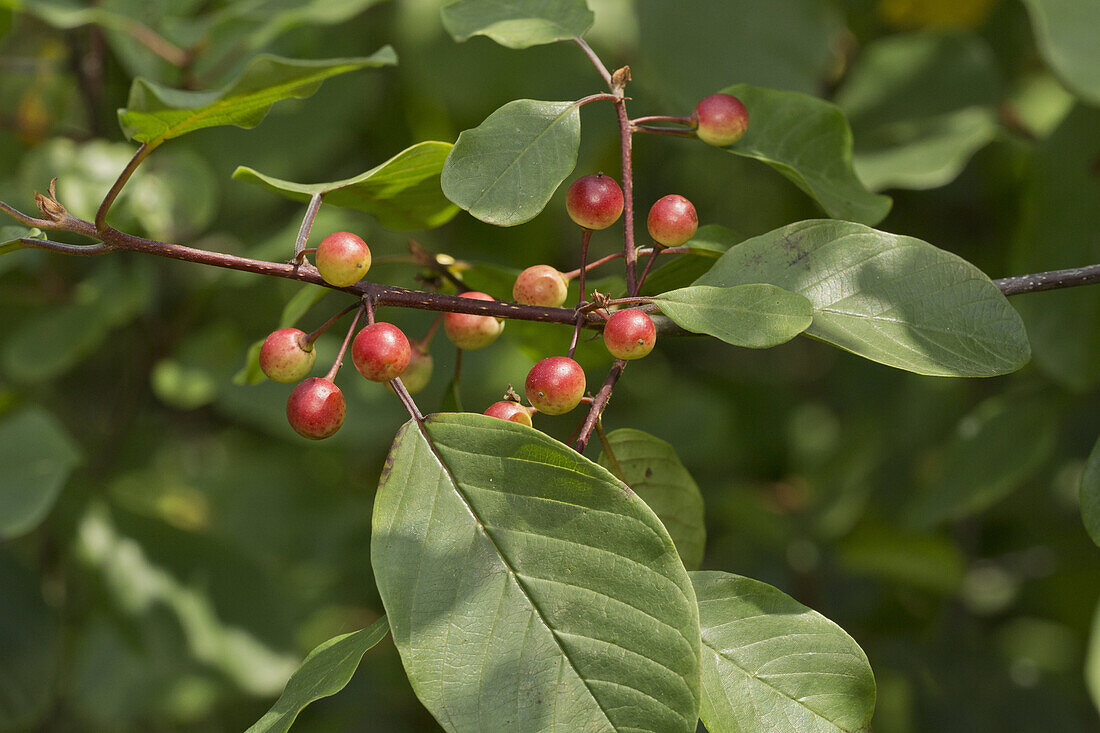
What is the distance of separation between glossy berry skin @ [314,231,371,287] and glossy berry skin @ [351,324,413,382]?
0.15 feet

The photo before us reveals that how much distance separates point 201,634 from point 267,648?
113 mm

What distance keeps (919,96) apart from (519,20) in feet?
2.62

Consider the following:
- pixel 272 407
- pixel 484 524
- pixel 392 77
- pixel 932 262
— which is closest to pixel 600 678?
pixel 484 524

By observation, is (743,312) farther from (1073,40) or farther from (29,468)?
(29,468)

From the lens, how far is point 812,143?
77 cm

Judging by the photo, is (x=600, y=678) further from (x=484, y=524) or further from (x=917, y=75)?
(x=917, y=75)

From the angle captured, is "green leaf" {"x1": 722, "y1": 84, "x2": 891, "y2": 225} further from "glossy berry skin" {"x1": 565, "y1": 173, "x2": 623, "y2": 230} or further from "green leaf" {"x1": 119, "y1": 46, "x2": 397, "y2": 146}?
"green leaf" {"x1": 119, "y1": 46, "x2": 397, "y2": 146}

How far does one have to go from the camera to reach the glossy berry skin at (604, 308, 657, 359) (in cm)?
58

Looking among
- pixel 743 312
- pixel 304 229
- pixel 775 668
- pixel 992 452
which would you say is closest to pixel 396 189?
pixel 304 229

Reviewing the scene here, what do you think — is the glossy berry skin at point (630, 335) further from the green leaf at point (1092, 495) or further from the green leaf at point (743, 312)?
the green leaf at point (1092, 495)

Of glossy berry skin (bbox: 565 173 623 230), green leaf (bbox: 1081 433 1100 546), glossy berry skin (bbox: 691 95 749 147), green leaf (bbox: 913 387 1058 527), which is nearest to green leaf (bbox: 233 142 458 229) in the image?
glossy berry skin (bbox: 565 173 623 230)

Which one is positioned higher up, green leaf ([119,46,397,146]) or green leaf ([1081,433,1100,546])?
green leaf ([119,46,397,146])

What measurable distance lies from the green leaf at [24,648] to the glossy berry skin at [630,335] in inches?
53.1

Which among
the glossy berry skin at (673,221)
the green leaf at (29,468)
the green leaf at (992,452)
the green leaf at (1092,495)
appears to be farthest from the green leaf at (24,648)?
the green leaf at (1092,495)
